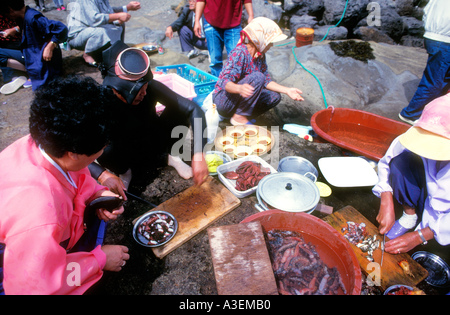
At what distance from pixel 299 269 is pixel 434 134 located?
5.29 feet

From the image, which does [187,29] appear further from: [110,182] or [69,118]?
[69,118]

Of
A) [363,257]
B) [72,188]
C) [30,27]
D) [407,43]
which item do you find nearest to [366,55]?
[407,43]

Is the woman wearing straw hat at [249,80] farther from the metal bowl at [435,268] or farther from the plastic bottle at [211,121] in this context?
the metal bowl at [435,268]

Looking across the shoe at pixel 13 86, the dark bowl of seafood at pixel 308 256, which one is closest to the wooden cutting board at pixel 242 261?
the dark bowl of seafood at pixel 308 256

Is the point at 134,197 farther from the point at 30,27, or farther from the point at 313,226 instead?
the point at 30,27

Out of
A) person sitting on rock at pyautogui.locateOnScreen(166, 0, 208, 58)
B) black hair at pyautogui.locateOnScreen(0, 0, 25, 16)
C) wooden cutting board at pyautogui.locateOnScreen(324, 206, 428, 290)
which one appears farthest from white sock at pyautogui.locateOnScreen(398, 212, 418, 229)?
black hair at pyautogui.locateOnScreen(0, 0, 25, 16)

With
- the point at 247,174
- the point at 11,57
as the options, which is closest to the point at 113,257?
the point at 247,174

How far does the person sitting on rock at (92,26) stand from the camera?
521 centimetres

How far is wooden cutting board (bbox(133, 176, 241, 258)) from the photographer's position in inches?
92.9

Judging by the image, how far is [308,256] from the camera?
197 cm

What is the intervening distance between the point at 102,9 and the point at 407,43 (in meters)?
10.3

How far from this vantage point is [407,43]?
9.05 meters

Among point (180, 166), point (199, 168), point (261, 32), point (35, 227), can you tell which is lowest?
point (180, 166)

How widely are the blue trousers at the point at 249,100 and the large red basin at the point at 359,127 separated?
86 cm
